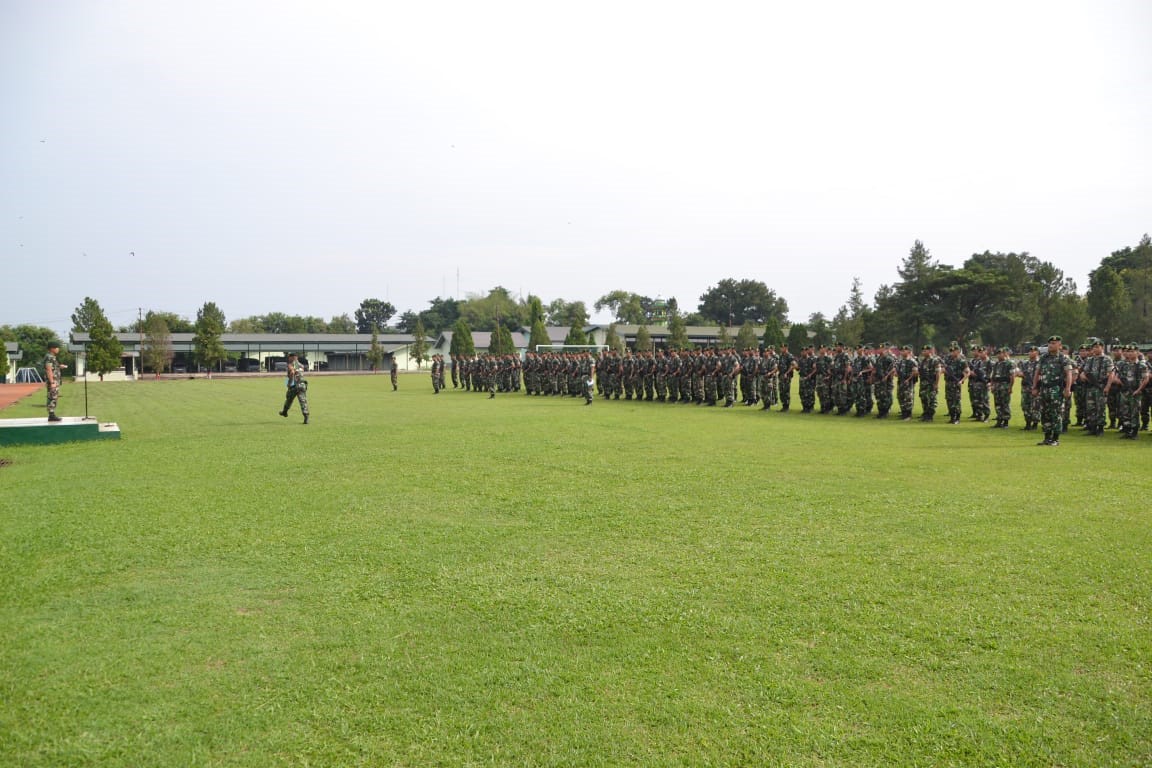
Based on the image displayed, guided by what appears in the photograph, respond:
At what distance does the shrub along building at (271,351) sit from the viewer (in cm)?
6931

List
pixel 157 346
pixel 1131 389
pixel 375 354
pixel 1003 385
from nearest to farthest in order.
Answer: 1. pixel 1131 389
2. pixel 1003 385
3. pixel 157 346
4. pixel 375 354

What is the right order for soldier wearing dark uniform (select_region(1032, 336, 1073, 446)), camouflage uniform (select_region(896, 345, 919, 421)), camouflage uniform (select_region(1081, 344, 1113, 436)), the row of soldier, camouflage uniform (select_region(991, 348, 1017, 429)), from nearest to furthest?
soldier wearing dark uniform (select_region(1032, 336, 1073, 446)) → the row of soldier → camouflage uniform (select_region(1081, 344, 1113, 436)) → camouflage uniform (select_region(991, 348, 1017, 429)) → camouflage uniform (select_region(896, 345, 919, 421))

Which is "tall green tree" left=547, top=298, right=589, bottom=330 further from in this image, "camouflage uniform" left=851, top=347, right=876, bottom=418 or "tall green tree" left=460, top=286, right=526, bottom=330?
"camouflage uniform" left=851, top=347, right=876, bottom=418

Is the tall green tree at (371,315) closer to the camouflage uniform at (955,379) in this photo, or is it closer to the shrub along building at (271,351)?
the shrub along building at (271,351)

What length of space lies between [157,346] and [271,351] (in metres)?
15.8

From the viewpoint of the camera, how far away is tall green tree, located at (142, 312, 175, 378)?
2370 inches

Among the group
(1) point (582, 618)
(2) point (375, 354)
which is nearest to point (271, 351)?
(2) point (375, 354)

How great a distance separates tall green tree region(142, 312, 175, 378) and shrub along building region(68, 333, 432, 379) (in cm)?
184

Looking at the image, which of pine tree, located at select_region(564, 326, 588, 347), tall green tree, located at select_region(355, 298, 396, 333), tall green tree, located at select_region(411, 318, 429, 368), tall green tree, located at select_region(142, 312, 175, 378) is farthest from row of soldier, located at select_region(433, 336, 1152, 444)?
tall green tree, located at select_region(355, 298, 396, 333)

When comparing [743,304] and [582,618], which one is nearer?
[582,618]

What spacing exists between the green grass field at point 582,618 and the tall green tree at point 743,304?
9923cm

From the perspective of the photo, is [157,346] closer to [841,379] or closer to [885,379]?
[841,379]

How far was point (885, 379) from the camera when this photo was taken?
60.3 feet

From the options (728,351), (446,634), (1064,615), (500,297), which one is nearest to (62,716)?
(446,634)
